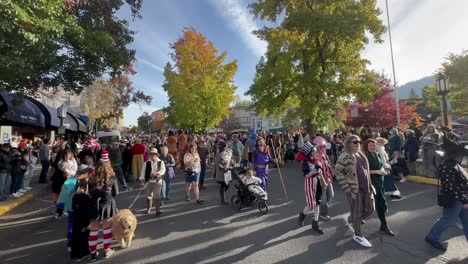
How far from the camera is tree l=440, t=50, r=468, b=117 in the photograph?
26.3m

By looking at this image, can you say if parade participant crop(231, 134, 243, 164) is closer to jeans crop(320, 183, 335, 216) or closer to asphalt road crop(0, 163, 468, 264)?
asphalt road crop(0, 163, 468, 264)

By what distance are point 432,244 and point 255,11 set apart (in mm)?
17693

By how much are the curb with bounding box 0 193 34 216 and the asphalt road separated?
0.87 feet

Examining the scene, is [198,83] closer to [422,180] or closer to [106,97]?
[106,97]

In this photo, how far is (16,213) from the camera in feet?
26.0

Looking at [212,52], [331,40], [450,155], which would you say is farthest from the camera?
[212,52]

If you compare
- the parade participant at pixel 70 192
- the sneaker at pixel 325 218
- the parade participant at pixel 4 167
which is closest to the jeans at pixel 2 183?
the parade participant at pixel 4 167

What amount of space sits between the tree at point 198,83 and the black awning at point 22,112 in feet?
43.0

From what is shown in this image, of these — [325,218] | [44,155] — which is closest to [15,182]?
[44,155]

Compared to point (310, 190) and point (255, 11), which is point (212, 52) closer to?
point (255, 11)

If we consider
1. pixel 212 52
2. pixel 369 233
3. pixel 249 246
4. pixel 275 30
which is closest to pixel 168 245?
pixel 249 246

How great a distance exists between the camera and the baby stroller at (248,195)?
23.2 ft

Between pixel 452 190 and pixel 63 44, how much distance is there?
9.57 metres

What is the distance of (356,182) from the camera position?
16.0 ft
